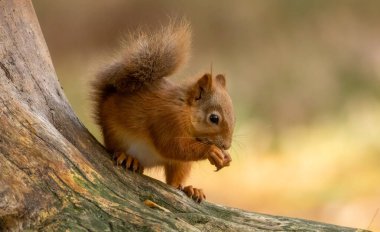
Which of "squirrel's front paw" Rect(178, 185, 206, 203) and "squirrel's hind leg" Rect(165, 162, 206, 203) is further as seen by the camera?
"squirrel's hind leg" Rect(165, 162, 206, 203)

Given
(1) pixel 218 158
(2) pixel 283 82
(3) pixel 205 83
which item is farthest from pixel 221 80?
(2) pixel 283 82

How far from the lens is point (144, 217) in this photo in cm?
250

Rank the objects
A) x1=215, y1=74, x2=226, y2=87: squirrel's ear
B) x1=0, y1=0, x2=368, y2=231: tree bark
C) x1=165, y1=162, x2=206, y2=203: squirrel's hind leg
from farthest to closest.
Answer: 1. x1=165, y1=162, x2=206, y2=203: squirrel's hind leg
2. x1=215, y1=74, x2=226, y2=87: squirrel's ear
3. x1=0, y1=0, x2=368, y2=231: tree bark

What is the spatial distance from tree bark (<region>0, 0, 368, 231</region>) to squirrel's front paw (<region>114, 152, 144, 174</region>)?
0.04m

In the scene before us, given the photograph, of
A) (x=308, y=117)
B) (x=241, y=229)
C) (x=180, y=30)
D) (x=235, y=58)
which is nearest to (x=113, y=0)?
(x=235, y=58)

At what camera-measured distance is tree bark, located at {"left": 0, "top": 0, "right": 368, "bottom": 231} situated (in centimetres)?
236

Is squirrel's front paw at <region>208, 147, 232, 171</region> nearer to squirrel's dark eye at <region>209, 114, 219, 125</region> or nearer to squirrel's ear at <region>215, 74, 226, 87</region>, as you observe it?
squirrel's dark eye at <region>209, 114, 219, 125</region>

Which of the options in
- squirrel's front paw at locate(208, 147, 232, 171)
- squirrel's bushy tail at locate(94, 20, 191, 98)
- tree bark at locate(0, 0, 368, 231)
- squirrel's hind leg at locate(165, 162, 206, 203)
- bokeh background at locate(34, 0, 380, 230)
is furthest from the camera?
bokeh background at locate(34, 0, 380, 230)

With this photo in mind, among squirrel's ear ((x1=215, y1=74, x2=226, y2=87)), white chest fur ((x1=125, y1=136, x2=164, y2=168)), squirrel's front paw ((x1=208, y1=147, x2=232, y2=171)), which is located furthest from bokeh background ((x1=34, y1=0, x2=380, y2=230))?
squirrel's front paw ((x1=208, y1=147, x2=232, y2=171))

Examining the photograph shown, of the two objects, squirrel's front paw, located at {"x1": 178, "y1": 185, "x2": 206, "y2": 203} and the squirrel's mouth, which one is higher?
the squirrel's mouth

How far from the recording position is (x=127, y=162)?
2.97 m

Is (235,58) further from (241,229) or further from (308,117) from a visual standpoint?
(241,229)

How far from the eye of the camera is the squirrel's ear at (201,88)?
10.0 feet

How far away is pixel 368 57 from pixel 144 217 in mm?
4115
